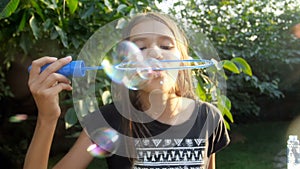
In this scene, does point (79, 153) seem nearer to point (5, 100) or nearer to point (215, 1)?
point (5, 100)

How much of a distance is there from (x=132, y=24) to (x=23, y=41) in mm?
621

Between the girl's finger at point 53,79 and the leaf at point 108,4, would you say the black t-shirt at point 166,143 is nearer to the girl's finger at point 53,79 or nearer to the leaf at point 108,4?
the girl's finger at point 53,79

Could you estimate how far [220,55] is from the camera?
121 inches

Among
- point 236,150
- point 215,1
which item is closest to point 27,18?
point 215,1

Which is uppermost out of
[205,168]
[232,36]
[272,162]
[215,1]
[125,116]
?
[215,1]

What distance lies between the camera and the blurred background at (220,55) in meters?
1.46

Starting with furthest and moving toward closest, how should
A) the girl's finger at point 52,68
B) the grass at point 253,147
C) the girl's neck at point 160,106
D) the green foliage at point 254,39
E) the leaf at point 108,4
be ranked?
the grass at point 253,147 < the green foliage at point 254,39 < the leaf at point 108,4 < the girl's neck at point 160,106 < the girl's finger at point 52,68

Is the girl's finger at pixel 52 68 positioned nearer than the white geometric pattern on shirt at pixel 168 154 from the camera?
Yes

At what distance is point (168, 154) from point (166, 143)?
0.03m

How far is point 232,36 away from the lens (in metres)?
3.83

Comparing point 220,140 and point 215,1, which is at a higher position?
point 215,1

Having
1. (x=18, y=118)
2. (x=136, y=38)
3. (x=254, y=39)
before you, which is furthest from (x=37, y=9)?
(x=254, y=39)

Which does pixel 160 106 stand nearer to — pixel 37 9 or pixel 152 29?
pixel 152 29

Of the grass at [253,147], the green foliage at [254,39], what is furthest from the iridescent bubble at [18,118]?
the green foliage at [254,39]
